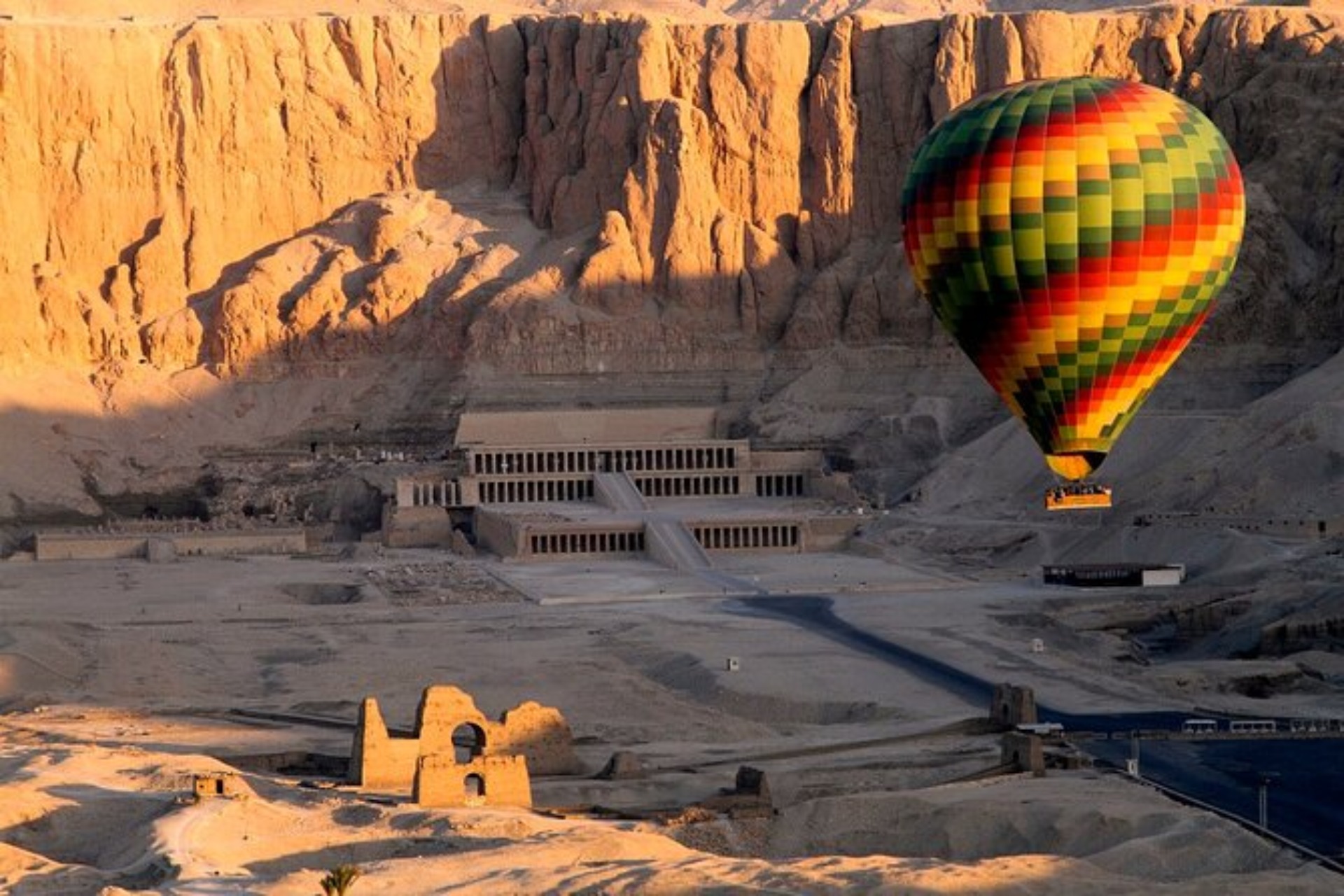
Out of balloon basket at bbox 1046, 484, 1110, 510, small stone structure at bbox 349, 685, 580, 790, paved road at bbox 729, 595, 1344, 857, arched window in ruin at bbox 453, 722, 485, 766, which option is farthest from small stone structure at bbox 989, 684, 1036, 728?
arched window in ruin at bbox 453, 722, 485, 766

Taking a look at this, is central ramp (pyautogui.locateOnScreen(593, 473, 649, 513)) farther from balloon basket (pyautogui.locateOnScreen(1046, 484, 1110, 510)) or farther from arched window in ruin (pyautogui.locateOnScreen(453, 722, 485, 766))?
arched window in ruin (pyautogui.locateOnScreen(453, 722, 485, 766))

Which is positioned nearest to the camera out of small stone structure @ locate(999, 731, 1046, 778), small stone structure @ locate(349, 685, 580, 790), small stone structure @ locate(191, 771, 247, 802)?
small stone structure @ locate(191, 771, 247, 802)

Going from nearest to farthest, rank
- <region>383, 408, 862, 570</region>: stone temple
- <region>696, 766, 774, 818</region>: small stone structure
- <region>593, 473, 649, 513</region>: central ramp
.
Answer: <region>696, 766, 774, 818</region>: small stone structure < <region>383, 408, 862, 570</region>: stone temple < <region>593, 473, 649, 513</region>: central ramp

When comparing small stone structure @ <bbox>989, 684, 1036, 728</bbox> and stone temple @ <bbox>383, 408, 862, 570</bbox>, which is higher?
stone temple @ <bbox>383, 408, 862, 570</bbox>

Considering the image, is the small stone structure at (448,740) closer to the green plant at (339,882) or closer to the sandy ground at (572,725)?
the sandy ground at (572,725)

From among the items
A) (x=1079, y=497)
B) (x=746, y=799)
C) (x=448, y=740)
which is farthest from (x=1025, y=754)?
(x=1079, y=497)

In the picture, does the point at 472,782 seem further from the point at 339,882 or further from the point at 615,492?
the point at 615,492
